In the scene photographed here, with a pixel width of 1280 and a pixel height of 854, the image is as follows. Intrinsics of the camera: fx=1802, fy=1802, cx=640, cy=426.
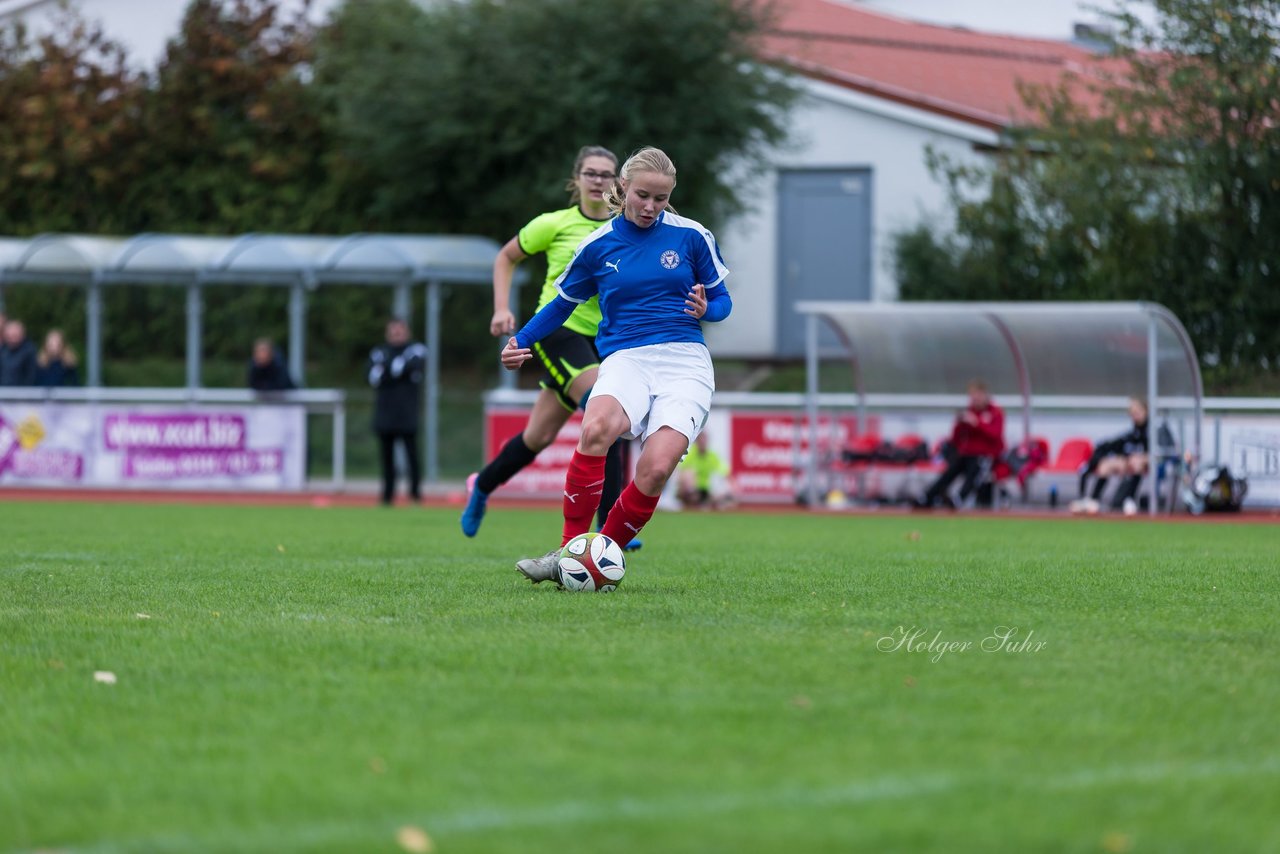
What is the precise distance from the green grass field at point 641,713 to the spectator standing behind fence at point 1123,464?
10097 millimetres

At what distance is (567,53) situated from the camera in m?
26.8

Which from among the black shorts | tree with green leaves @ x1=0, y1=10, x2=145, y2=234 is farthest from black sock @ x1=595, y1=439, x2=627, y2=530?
tree with green leaves @ x1=0, y1=10, x2=145, y2=234

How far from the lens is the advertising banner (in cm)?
2062

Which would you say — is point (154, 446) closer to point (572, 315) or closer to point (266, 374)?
point (266, 374)

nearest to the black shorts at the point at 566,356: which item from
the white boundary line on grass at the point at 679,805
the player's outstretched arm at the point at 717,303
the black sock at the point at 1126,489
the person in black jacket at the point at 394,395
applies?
the player's outstretched arm at the point at 717,303

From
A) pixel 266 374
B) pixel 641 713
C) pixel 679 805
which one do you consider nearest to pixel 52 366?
pixel 266 374

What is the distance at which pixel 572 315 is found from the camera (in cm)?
897

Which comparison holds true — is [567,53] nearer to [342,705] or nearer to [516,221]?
[516,221]

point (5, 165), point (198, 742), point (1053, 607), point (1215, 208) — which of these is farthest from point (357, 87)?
point (198, 742)

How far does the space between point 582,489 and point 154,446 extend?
14297 millimetres

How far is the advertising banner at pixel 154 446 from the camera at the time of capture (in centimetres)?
2062

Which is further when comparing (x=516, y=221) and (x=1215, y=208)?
(x=516, y=221)

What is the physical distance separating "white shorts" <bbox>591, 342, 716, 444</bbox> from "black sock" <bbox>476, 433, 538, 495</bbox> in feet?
7.83

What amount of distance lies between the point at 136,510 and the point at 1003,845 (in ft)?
46.0
